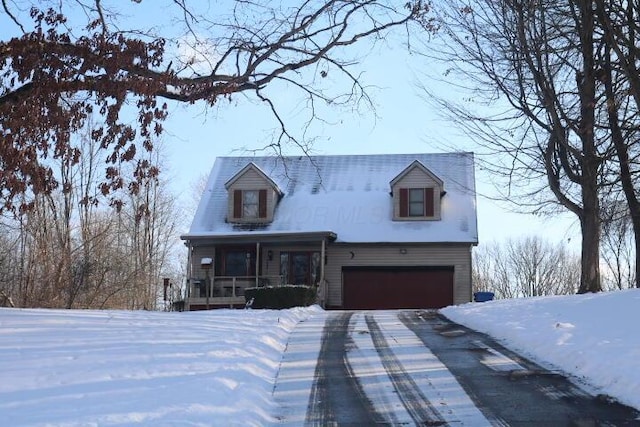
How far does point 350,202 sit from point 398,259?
3882mm

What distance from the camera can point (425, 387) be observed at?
319 inches

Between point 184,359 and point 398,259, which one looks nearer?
point 184,359

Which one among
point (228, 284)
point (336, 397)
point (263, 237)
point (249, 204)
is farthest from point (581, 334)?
point (249, 204)

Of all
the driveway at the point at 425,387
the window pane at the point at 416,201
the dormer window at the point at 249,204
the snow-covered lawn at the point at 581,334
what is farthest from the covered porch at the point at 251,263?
the driveway at the point at 425,387

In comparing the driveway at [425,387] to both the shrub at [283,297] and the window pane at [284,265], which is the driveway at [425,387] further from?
the window pane at [284,265]

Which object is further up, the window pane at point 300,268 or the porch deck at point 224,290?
the window pane at point 300,268

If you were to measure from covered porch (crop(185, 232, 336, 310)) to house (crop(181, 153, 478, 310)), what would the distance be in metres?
0.04

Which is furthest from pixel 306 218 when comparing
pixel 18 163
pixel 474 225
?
Result: pixel 18 163

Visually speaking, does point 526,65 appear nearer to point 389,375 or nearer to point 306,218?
point 389,375

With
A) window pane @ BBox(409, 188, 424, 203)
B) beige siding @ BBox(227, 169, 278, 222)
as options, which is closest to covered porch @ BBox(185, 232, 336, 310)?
beige siding @ BBox(227, 169, 278, 222)

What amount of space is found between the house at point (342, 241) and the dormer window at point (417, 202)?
4 centimetres

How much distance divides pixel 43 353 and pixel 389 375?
4.46 metres

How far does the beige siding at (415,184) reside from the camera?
29.6m

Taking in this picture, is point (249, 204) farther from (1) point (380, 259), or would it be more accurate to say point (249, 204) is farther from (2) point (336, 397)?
(2) point (336, 397)
